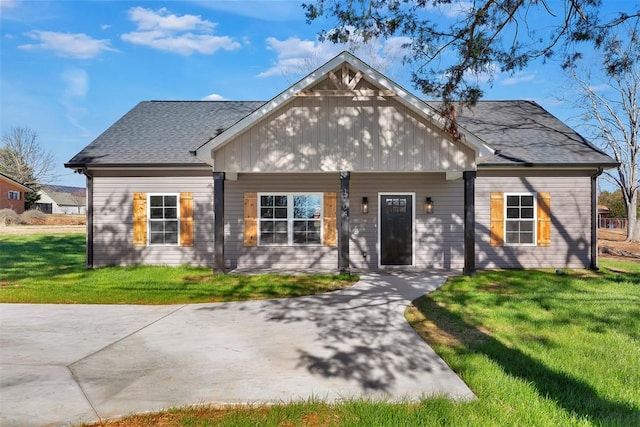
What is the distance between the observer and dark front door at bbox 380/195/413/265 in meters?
11.3

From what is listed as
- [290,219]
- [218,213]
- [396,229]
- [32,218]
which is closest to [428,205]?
[396,229]

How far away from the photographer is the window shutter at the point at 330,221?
11328 millimetres

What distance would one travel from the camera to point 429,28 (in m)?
6.73

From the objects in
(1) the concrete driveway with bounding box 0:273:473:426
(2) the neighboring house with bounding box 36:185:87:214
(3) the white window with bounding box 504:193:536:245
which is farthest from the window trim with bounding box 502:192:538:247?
(2) the neighboring house with bounding box 36:185:87:214

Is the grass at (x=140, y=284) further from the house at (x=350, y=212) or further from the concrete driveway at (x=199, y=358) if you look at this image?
the house at (x=350, y=212)

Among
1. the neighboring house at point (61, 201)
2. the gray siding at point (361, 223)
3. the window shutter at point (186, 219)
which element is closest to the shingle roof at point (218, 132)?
the window shutter at point (186, 219)

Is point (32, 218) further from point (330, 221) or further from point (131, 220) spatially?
point (330, 221)

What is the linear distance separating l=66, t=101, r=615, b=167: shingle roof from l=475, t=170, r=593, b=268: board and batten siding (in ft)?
1.70

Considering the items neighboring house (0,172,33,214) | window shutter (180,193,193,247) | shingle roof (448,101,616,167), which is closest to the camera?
shingle roof (448,101,616,167)

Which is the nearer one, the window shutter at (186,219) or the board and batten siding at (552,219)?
the board and batten siding at (552,219)

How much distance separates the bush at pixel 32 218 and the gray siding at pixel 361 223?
3082cm

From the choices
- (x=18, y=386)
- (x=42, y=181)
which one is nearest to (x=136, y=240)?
(x=18, y=386)

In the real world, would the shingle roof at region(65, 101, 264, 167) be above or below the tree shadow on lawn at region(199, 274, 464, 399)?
above

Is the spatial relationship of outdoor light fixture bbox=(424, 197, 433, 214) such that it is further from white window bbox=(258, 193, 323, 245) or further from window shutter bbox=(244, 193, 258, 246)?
window shutter bbox=(244, 193, 258, 246)
